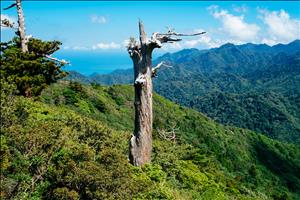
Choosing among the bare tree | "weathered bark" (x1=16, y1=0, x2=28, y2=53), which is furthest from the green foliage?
the bare tree

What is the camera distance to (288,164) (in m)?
106

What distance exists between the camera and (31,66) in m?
20.3

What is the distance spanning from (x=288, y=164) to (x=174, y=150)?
96.6 m

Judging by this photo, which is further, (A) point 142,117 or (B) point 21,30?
(B) point 21,30

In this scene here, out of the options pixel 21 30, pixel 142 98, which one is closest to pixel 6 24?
pixel 21 30

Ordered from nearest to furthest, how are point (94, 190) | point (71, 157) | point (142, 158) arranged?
point (94, 190) < point (71, 157) < point (142, 158)

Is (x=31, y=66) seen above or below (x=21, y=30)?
below

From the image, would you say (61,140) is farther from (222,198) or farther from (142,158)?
(222,198)

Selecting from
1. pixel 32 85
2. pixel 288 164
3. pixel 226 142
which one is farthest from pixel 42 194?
pixel 288 164

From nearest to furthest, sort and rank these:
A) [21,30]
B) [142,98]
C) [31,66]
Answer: [142,98] < [31,66] < [21,30]

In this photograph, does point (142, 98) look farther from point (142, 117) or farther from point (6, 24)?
point (6, 24)

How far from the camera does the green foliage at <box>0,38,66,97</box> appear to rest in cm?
1953

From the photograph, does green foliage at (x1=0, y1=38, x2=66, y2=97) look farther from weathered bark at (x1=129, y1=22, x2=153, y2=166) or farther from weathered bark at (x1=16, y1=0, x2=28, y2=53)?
weathered bark at (x1=129, y1=22, x2=153, y2=166)

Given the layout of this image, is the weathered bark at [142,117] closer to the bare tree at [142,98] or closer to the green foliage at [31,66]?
the bare tree at [142,98]
